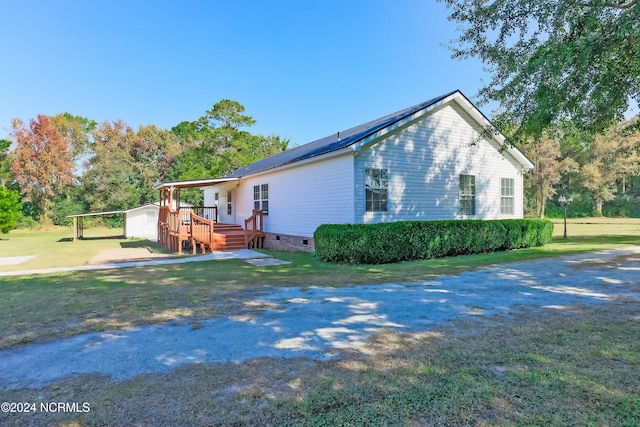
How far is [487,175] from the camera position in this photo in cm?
1477

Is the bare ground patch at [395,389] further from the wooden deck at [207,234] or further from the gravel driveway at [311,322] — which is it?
the wooden deck at [207,234]

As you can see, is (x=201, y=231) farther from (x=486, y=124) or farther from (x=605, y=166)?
(x=605, y=166)

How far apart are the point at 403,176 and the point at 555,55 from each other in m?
6.21

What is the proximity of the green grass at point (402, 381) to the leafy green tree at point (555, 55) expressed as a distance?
15.9ft

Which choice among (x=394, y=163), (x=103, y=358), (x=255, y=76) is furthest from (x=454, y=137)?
(x=255, y=76)

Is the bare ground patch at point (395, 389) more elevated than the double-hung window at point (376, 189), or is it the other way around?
the double-hung window at point (376, 189)

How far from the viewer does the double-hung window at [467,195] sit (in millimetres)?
14094

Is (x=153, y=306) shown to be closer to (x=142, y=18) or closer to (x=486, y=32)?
(x=486, y=32)

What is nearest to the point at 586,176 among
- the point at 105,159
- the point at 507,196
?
the point at 507,196

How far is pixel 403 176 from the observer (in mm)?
12461

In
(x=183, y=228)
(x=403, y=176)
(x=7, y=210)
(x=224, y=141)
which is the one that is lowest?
(x=183, y=228)

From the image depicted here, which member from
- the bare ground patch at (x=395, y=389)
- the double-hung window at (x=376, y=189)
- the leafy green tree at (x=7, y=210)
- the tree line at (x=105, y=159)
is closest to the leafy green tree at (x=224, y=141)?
the tree line at (x=105, y=159)

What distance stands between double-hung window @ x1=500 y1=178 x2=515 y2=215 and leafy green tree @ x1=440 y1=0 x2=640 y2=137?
18.4ft

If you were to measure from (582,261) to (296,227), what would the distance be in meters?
9.43
